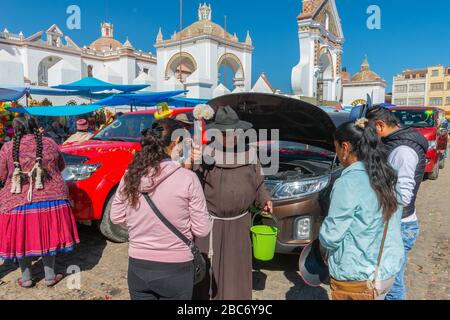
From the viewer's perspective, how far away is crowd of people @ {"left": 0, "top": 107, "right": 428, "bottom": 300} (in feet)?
6.72

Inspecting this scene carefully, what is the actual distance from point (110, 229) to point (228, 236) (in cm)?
259

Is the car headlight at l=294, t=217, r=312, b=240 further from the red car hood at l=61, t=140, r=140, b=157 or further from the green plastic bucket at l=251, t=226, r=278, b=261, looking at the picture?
the red car hood at l=61, t=140, r=140, b=157

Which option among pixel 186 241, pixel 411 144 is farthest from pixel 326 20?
pixel 186 241

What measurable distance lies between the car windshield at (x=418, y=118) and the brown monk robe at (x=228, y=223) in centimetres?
829

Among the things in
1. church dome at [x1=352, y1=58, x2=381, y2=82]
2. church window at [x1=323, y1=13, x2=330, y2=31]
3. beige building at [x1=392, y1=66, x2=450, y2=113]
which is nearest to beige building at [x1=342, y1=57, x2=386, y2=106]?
church dome at [x1=352, y1=58, x2=381, y2=82]

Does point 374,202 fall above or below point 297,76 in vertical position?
below

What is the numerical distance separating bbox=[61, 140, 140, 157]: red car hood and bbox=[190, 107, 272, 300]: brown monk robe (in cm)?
246

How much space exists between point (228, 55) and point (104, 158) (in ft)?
111

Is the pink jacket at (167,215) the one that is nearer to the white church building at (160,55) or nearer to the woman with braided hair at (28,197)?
the woman with braided hair at (28,197)

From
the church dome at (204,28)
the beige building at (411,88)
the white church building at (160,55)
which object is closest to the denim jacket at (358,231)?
the white church building at (160,55)

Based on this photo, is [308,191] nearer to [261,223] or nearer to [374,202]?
[261,223]

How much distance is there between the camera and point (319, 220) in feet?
11.9

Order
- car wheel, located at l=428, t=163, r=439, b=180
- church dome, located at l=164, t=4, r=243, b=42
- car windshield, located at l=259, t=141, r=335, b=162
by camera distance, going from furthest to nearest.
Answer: church dome, located at l=164, t=4, r=243, b=42
car wheel, located at l=428, t=163, r=439, b=180
car windshield, located at l=259, t=141, r=335, b=162

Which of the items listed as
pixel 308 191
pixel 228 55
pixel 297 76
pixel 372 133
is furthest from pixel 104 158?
pixel 228 55
